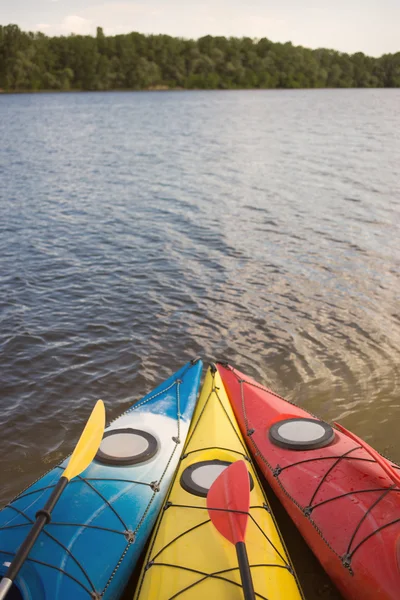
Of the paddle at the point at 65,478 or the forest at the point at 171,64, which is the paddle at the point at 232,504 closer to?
the paddle at the point at 65,478

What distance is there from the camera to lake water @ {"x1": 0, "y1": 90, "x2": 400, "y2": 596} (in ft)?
19.9

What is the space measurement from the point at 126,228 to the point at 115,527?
8619mm

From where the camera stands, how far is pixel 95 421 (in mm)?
4312

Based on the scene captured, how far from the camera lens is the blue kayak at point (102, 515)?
11.4ft

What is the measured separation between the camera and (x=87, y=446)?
413 cm

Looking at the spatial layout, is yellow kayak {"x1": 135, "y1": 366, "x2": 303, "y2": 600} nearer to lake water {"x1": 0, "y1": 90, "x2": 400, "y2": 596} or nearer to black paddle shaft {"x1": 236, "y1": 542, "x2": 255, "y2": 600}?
black paddle shaft {"x1": 236, "y1": 542, "x2": 255, "y2": 600}

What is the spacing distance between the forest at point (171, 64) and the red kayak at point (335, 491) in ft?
268

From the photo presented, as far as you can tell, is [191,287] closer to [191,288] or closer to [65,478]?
[191,288]

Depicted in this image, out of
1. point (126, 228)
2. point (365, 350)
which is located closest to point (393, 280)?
point (365, 350)

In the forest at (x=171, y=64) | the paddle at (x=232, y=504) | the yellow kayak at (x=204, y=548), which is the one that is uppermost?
the forest at (x=171, y=64)

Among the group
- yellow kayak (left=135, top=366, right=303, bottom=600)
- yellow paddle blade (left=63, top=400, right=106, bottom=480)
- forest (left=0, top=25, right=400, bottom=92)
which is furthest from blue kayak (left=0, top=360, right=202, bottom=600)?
forest (left=0, top=25, right=400, bottom=92)

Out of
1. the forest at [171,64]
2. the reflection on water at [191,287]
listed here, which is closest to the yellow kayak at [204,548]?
the reflection on water at [191,287]

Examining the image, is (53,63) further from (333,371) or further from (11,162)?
(333,371)

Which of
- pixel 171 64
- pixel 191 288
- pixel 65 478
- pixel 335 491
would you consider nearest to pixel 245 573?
pixel 335 491
